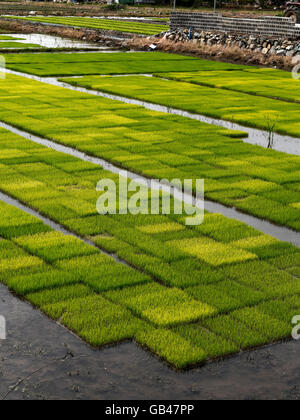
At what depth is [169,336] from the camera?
6480mm

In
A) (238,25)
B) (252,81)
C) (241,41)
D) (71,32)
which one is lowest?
(252,81)

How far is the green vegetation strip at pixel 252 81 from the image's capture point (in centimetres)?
2343

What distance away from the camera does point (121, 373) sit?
5859 mm

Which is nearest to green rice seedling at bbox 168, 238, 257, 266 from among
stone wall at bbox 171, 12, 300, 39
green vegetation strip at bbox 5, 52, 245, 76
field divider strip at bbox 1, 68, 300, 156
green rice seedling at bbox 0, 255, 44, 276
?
green rice seedling at bbox 0, 255, 44, 276

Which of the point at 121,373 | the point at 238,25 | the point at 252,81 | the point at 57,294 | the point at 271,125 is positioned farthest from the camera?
the point at 238,25

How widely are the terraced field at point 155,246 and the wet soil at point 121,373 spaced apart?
6.5 inches

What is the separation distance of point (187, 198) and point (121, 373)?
5543 millimetres

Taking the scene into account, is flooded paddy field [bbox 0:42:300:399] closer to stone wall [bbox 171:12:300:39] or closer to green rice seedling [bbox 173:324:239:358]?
green rice seedling [bbox 173:324:239:358]

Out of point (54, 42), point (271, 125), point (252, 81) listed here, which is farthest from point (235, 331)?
point (54, 42)

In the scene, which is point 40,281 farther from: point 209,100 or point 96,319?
point 209,100

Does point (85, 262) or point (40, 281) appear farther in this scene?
point (85, 262)

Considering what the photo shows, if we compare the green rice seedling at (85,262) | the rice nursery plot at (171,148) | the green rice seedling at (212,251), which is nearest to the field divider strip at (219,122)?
the rice nursery plot at (171,148)

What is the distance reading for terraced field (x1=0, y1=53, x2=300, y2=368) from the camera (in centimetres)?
671

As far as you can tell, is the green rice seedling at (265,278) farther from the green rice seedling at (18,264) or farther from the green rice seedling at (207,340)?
the green rice seedling at (18,264)
